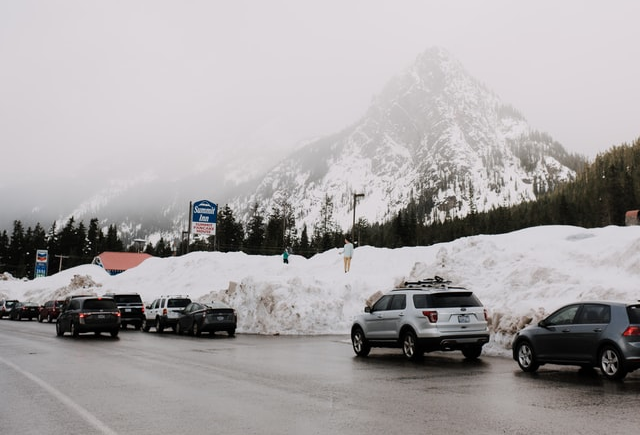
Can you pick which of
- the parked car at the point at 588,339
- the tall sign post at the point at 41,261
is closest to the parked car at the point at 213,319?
the parked car at the point at 588,339

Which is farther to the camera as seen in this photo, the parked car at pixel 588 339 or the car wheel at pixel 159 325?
the car wheel at pixel 159 325

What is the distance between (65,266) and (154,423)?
161230mm

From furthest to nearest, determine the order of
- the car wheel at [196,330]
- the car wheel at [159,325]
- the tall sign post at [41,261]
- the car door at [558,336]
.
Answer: the tall sign post at [41,261] → the car wheel at [159,325] → the car wheel at [196,330] → the car door at [558,336]

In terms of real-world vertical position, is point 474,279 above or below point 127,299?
above

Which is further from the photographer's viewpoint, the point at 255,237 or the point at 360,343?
the point at 255,237

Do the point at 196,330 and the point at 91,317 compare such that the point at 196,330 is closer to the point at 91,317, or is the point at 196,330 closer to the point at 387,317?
the point at 91,317

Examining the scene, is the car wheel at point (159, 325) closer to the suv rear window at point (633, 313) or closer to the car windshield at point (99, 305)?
the car windshield at point (99, 305)

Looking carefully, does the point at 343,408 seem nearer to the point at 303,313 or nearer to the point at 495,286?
the point at 495,286

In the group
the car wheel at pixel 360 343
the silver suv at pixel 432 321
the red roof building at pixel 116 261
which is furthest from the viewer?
the red roof building at pixel 116 261

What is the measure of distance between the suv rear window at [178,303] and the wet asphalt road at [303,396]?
46.1 feet

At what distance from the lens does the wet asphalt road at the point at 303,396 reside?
7164 mm

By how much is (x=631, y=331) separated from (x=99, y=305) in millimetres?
21736

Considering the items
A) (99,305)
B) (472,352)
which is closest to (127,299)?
(99,305)

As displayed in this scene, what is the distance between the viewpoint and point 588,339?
11.7 m
